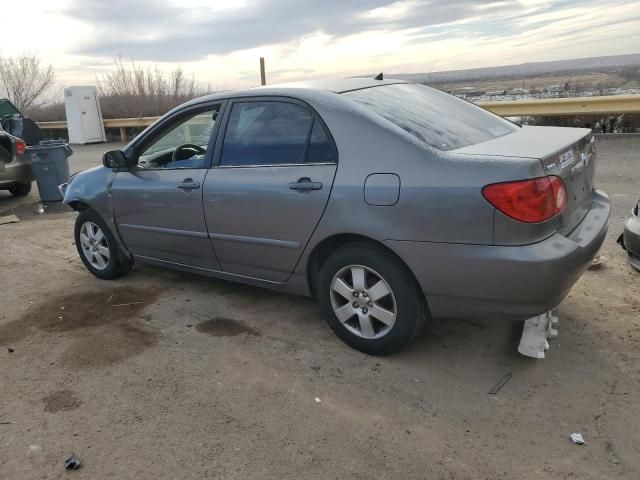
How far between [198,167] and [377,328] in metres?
1.80

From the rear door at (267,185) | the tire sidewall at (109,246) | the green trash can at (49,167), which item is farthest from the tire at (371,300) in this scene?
the green trash can at (49,167)

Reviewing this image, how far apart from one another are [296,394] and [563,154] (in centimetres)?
200

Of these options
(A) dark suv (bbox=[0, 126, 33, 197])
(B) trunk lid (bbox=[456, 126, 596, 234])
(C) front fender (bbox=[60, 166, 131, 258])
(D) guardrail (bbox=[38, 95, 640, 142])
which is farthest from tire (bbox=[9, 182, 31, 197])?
(B) trunk lid (bbox=[456, 126, 596, 234])

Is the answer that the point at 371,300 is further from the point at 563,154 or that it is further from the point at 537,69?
the point at 537,69

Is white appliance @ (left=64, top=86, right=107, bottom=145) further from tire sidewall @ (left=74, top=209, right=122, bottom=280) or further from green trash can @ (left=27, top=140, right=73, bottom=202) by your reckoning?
tire sidewall @ (left=74, top=209, right=122, bottom=280)

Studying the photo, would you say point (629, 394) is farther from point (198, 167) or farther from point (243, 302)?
point (198, 167)

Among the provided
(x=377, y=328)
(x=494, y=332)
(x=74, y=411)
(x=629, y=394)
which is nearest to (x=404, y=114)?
(x=377, y=328)

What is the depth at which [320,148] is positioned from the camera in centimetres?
338

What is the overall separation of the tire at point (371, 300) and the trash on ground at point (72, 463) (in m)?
1.63

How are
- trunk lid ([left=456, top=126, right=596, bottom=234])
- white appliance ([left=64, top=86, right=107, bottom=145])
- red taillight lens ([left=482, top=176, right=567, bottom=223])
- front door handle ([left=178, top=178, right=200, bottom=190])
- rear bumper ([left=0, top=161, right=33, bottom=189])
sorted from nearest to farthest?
red taillight lens ([left=482, top=176, right=567, bottom=223]) < trunk lid ([left=456, top=126, right=596, bottom=234]) < front door handle ([left=178, top=178, right=200, bottom=190]) < rear bumper ([left=0, top=161, right=33, bottom=189]) < white appliance ([left=64, top=86, right=107, bottom=145])

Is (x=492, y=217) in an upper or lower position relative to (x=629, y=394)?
upper

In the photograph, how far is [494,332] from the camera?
3.63 metres

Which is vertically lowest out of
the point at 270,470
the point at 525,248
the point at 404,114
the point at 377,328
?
the point at 270,470

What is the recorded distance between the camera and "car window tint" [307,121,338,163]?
3314 millimetres
